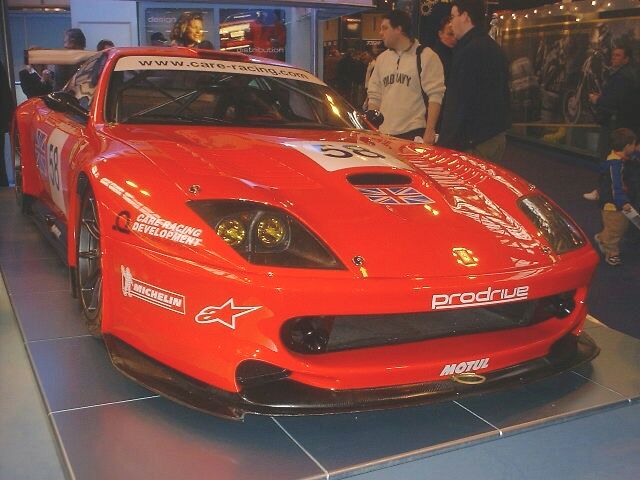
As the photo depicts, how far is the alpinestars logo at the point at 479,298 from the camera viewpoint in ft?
6.73

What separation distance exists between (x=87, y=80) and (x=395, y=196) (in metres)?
2.07

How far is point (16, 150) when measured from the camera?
17.1 feet

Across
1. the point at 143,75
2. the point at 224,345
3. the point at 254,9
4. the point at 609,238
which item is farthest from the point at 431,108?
the point at 254,9

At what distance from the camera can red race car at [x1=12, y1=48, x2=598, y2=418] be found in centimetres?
200

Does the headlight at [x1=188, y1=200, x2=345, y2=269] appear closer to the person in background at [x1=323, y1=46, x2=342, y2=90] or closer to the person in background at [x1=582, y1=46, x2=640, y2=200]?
the person in background at [x1=582, y1=46, x2=640, y2=200]

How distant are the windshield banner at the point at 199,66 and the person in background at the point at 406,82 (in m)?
1.15

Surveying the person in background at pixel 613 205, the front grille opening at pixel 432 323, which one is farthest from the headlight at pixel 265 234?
the person in background at pixel 613 205

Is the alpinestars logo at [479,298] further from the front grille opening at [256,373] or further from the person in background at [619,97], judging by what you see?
the person in background at [619,97]

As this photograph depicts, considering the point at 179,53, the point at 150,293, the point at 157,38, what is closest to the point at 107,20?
the point at 157,38

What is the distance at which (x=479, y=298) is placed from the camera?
82.7 inches

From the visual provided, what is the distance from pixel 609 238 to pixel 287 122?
7.88 feet

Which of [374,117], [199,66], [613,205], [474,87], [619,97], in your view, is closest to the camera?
[199,66]

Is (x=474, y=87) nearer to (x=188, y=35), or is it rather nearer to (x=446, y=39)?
(x=446, y=39)

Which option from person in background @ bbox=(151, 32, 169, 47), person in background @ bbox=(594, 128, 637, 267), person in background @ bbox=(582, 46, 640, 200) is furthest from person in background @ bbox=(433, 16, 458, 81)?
person in background @ bbox=(151, 32, 169, 47)
